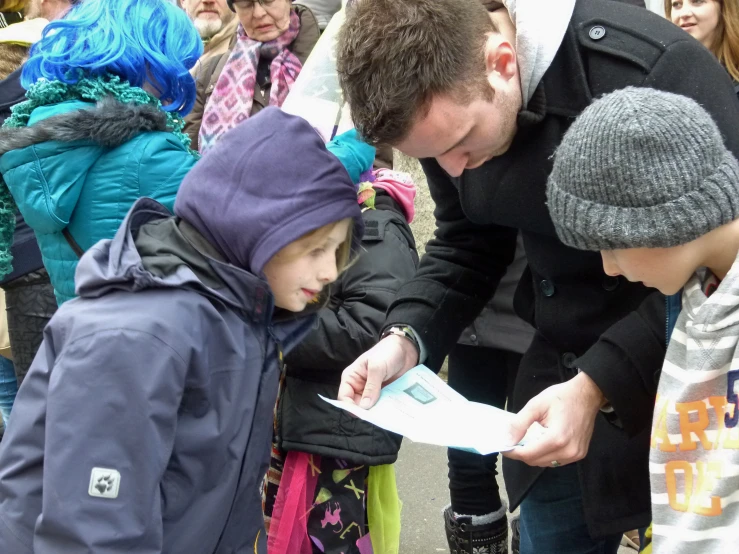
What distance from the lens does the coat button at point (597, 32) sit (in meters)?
1.69

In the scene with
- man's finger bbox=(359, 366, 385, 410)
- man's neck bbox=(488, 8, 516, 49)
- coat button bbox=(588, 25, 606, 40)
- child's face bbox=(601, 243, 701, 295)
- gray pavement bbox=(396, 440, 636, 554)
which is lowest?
gray pavement bbox=(396, 440, 636, 554)

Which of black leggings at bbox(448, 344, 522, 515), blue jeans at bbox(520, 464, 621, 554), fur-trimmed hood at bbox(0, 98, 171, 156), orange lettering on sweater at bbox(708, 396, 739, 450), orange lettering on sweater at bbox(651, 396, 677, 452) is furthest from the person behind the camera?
black leggings at bbox(448, 344, 522, 515)

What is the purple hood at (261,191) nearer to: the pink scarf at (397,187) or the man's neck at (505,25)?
the man's neck at (505,25)

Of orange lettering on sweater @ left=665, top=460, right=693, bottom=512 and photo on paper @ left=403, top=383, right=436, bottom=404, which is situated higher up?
orange lettering on sweater @ left=665, top=460, right=693, bottom=512

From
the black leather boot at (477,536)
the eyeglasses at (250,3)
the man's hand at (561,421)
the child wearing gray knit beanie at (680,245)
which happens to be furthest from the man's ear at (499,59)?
the eyeglasses at (250,3)

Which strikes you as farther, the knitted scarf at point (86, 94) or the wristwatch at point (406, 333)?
the knitted scarf at point (86, 94)

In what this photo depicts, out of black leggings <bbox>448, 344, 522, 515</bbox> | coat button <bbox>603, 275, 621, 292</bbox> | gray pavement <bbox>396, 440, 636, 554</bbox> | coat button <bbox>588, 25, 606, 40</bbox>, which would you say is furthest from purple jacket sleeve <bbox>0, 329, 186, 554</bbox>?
gray pavement <bbox>396, 440, 636, 554</bbox>

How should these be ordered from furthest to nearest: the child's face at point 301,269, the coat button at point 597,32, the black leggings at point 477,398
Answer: the black leggings at point 477,398, the child's face at point 301,269, the coat button at point 597,32

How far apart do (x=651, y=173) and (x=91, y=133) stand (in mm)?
1547

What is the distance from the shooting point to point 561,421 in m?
1.66

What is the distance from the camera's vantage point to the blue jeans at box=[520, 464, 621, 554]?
6.71ft

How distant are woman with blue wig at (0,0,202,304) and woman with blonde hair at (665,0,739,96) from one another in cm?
204

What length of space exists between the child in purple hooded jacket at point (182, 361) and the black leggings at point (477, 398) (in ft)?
2.87

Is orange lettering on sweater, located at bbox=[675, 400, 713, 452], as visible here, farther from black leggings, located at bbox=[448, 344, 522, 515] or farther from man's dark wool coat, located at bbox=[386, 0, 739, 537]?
black leggings, located at bbox=[448, 344, 522, 515]
